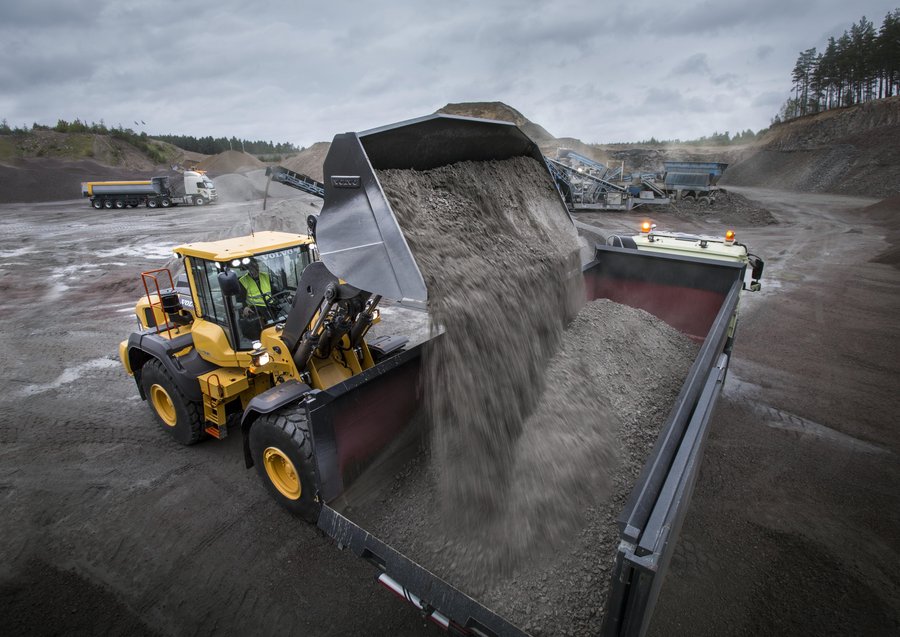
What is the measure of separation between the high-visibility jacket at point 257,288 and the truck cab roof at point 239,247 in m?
0.21

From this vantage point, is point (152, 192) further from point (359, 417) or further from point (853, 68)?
point (853, 68)

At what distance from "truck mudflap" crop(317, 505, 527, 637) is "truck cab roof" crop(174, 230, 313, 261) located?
2.20 metres

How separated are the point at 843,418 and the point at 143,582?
6.58 m

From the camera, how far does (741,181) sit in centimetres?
3491

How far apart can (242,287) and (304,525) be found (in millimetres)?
1921

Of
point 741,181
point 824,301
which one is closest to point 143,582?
point 824,301

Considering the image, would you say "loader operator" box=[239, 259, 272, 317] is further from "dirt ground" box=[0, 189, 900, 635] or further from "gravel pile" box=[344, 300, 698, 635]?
"gravel pile" box=[344, 300, 698, 635]

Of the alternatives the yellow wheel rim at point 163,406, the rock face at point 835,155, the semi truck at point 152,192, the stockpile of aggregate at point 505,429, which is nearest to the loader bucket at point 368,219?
the stockpile of aggregate at point 505,429

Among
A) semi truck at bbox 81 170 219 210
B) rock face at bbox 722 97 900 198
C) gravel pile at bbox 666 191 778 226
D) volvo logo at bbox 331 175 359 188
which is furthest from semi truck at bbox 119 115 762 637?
rock face at bbox 722 97 900 198

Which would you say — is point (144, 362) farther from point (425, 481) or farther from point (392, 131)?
point (392, 131)

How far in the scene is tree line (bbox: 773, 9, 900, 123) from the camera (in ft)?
116

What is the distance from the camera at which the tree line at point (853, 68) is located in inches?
1390

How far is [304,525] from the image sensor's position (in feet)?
11.4

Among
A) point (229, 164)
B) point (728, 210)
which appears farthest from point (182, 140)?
point (728, 210)
